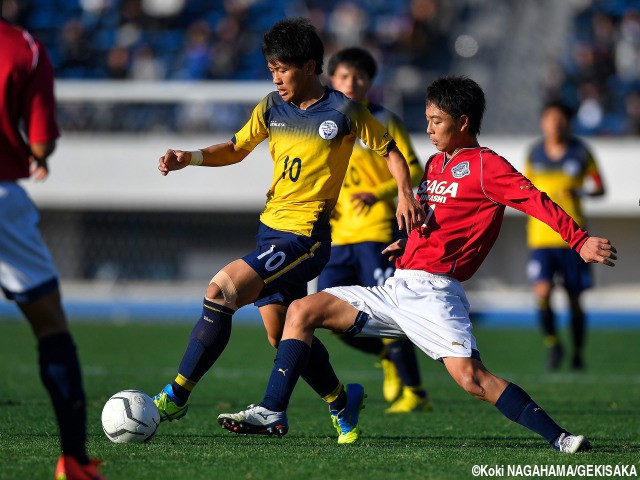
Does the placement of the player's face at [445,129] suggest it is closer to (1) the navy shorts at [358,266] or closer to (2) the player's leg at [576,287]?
(1) the navy shorts at [358,266]

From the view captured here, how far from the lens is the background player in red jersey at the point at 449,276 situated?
16.8 ft

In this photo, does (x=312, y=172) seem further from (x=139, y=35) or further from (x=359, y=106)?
(x=139, y=35)

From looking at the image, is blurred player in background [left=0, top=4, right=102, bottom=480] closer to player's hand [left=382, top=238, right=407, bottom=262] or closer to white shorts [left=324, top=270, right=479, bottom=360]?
white shorts [left=324, top=270, right=479, bottom=360]

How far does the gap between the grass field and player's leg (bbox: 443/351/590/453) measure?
3.4 inches

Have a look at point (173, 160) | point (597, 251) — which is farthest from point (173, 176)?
point (597, 251)

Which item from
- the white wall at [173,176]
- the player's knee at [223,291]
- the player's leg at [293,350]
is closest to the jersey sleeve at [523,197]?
the player's leg at [293,350]

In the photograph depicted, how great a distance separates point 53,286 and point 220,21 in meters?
18.2

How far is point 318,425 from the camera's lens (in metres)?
6.74

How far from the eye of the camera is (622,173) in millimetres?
18875

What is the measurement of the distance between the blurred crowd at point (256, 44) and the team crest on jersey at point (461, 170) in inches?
519

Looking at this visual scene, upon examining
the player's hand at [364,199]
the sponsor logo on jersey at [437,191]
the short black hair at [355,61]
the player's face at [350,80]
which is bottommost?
the player's hand at [364,199]

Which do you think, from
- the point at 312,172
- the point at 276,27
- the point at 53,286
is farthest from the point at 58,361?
the point at 276,27

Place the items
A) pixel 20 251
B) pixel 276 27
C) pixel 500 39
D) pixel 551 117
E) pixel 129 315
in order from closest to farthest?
pixel 20 251 < pixel 276 27 < pixel 551 117 < pixel 129 315 < pixel 500 39

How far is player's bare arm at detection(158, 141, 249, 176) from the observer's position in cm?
567
